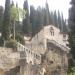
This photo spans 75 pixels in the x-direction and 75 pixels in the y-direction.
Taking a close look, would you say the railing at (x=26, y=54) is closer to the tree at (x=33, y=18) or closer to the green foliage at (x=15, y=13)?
the green foliage at (x=15, y=13)

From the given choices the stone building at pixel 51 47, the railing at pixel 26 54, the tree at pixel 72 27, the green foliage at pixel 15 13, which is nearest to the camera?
the tree at pixel 72 27

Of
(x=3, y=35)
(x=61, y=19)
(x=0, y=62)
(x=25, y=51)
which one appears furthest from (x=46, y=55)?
(x=61, y=19)

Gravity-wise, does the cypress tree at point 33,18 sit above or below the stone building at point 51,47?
above

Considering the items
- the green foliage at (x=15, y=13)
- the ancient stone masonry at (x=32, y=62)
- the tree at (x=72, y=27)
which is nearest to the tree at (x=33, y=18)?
the green foliage at (x=15, y=13)

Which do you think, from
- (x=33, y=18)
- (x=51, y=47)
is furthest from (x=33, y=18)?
(x=51, y=47)

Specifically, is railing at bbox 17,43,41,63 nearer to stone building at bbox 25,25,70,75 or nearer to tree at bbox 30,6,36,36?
stone building at bbox 25,25,70,75

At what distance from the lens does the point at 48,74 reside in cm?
3538

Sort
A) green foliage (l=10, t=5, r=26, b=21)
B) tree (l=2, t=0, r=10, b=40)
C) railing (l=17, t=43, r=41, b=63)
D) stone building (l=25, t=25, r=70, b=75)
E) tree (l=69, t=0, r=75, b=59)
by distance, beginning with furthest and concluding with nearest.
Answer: green foliage (l=10, t=5, r=26, b=21) < tree (l=2, t=0, r=10, b=40) < railing (l=17, t=43, r=41, b=63) < stone building (l=25, t=25, r=70, b=75) < tree (l=69, t=0, r=75, b=59)

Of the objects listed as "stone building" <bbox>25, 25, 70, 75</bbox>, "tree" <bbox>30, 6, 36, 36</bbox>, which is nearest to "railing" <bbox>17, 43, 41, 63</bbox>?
"stone building" <bbox>25, 25, 70, 75</bbox>

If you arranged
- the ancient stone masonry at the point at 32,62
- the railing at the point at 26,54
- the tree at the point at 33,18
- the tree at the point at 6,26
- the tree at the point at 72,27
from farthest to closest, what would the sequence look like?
the tree at the point at 33,18 < the tree at the point at 6,26 < the railing at the point at 26,54 < the ancient stone masonry at the point at 32,62 < the tree at the point at 72,27

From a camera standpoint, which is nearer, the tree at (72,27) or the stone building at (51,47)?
the tree at (72,27)

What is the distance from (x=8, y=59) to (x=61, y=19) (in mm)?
54455

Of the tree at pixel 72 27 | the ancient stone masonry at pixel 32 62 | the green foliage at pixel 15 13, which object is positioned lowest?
the ancient stone masonry at pixel 32 62

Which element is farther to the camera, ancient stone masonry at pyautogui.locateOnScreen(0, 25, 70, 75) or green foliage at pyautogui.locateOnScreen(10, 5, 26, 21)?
green foliage at pyautogui.locateOnScreen(10, 5, 26, 21)
